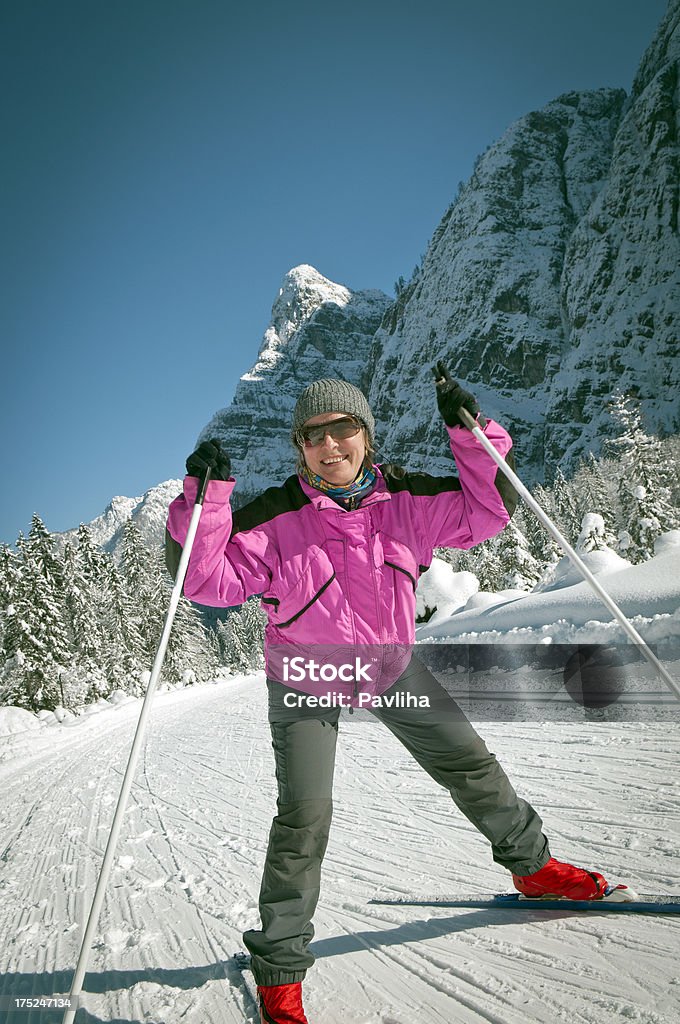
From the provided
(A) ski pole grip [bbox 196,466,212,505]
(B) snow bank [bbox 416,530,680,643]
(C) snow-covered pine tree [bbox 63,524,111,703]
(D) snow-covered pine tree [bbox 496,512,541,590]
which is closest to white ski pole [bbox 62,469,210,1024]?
(A) ski pole grip [bbox 196,466,212,505]

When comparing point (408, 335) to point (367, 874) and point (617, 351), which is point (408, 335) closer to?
point (617, 351)

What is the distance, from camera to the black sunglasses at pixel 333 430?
2449 millimetres

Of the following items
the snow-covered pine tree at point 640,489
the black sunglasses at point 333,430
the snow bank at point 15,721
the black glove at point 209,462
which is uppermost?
the snow-covered pine tree at point 640,489

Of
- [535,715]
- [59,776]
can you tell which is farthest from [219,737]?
[535,715]

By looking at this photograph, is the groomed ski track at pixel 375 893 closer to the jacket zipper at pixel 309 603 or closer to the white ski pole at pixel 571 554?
the white ski pole at pixel 571 554

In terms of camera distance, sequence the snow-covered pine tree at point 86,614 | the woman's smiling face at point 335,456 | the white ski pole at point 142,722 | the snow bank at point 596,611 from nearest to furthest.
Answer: the white ski pole at point 142,722 → the woman's smiling face at point 335,456 → the snow bank at point 596,611 → the snow-covered pine tree at point 86,614

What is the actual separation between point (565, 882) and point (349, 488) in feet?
6.02

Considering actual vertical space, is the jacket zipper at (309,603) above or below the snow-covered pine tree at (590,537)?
below

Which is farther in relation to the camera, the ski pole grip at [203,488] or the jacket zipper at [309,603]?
the jacket zipper at [309,603]

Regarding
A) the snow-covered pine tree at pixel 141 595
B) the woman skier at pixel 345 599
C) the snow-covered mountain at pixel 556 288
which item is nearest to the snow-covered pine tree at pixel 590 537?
the snow-covered pine tree at pixel 141 595

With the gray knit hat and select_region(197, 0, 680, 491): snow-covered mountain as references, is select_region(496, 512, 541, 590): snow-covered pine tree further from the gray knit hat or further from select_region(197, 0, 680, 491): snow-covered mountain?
select_region(197, 0, 680, 491): snow-covered mountain

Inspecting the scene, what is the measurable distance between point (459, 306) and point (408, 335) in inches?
828

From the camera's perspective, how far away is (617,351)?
110 metres

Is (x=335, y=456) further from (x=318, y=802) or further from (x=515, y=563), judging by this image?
(x=515, y=563)
